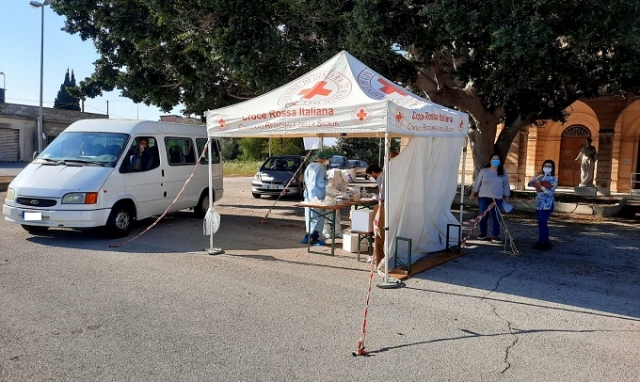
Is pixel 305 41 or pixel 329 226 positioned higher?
pixel 305 41

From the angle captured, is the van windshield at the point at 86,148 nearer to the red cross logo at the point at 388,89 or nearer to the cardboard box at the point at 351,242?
the cardboard box at the point at 351,242

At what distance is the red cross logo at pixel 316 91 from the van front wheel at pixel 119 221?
165 inches

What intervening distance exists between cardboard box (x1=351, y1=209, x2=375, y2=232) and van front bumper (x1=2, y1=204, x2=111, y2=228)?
14.5 ft

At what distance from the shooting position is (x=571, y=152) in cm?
2411

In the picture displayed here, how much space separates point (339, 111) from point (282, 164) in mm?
11673

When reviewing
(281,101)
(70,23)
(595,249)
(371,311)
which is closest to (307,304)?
(371,311)

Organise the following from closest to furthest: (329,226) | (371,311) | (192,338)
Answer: (192,338) → (371,311) → (329,226)

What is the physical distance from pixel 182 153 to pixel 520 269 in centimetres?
748

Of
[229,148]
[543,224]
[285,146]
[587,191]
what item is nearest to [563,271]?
[543,224]

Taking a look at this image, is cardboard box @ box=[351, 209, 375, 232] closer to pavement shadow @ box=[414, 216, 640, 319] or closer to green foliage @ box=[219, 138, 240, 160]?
pavement shadow @ box=[414, 216, 640, 319]

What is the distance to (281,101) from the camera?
24.3ft

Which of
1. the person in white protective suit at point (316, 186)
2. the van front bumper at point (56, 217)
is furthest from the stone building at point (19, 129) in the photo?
the person in white protective suit at point (316, 186)

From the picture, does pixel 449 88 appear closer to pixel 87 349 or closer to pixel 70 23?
pixel 70 23

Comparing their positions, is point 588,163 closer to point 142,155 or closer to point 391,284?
point 391,284
